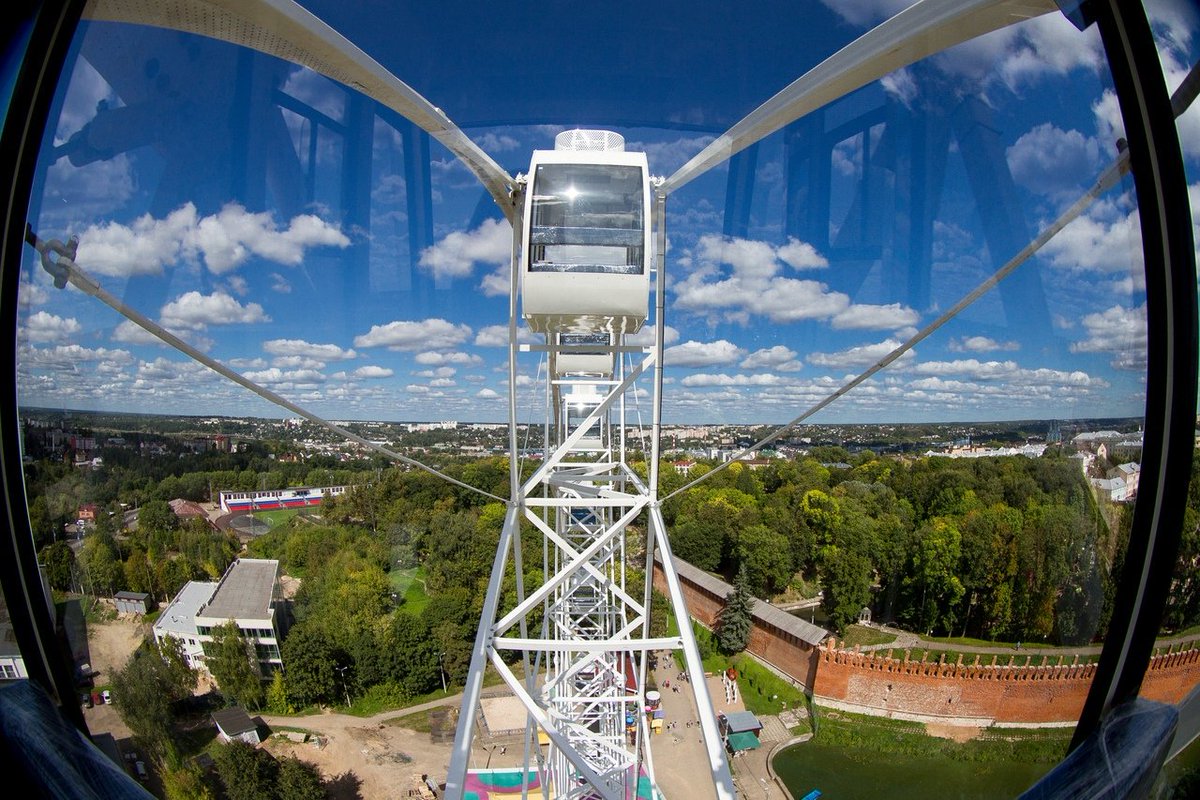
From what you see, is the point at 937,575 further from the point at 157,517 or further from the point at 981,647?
the point at 157,517

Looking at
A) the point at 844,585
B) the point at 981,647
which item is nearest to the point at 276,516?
the point at 981,647

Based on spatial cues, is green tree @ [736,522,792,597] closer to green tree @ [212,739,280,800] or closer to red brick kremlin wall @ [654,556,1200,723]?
red brick kremlin wall @ [654,556,1200,723]

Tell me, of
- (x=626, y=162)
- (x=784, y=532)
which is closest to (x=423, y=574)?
(x=626, y=162)

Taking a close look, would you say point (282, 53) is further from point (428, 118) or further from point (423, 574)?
point (423, 574)

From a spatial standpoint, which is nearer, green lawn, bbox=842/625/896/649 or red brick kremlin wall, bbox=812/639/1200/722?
red brick kremlin wall, bbox=812/639/1200/722

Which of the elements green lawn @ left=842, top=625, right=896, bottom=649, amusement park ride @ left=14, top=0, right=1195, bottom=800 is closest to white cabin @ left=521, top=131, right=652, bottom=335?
amusement park ride @ left=14, top=0, right=1195, bottom=800

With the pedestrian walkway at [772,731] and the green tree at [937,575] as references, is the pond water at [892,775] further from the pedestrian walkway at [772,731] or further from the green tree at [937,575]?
the green tree at [937,575]
